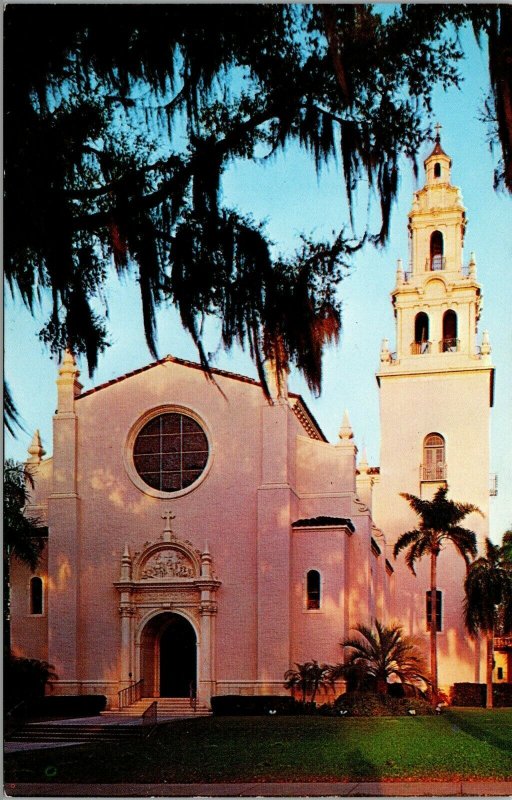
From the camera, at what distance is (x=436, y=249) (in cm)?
1089

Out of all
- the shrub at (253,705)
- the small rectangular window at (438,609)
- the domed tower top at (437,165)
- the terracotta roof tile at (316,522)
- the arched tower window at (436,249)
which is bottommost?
the shrub at (253,705)

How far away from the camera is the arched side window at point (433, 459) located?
12.4 metres

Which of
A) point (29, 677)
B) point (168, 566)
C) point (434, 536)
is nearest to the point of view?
point (29, 677)

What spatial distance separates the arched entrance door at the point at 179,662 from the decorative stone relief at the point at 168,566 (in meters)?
0.71

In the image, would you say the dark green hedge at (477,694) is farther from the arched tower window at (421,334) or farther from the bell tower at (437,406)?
the arched tower window at (421,334)

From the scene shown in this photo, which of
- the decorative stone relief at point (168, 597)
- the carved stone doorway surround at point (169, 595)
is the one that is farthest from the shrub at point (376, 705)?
the decorative stone relief at point (168, 597)

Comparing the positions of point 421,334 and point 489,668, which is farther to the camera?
point 489,668

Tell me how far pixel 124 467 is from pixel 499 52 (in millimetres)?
8230

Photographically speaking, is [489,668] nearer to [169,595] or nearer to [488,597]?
[488,597]

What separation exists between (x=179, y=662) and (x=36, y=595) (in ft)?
7.13

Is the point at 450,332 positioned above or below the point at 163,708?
above

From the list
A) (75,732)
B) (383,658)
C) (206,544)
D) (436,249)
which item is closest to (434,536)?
(383,658)

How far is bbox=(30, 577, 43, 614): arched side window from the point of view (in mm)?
11242

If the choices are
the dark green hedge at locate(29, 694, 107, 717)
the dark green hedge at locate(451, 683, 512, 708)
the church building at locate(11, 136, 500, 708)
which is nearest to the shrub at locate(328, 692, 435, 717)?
the dark green hedge at locate(451, 683, 512, 708)
